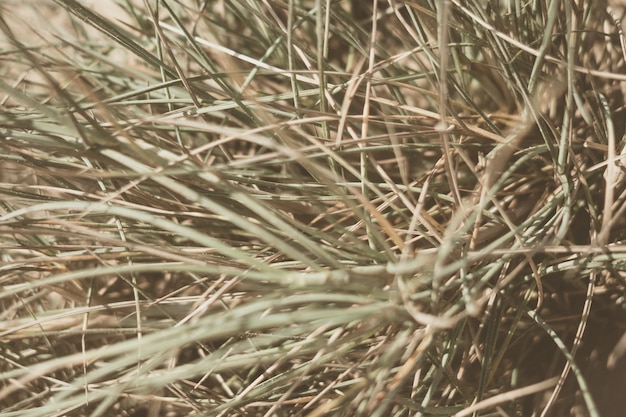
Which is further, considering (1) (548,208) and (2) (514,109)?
(2) (514,109)

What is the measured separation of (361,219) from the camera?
1.47 feet

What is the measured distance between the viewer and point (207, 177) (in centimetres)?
40

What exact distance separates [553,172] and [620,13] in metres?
0.19

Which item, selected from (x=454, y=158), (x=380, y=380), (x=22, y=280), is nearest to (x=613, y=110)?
(x=454, y=158)

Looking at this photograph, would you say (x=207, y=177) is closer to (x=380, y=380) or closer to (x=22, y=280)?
(x=380, y=380)

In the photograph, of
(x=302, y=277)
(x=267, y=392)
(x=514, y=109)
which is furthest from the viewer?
(x=514, y=109)

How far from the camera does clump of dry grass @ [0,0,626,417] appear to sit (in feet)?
1.42

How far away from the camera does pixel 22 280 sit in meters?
0.60

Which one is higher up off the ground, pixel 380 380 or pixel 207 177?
pixel 207 177

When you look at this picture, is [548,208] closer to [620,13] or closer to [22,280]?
[620,13]

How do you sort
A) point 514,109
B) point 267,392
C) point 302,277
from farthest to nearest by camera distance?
1. point 514,109
2. point 267,392
3. point 302,277

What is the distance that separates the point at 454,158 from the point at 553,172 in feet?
0.29

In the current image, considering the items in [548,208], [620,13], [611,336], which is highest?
[620,13]

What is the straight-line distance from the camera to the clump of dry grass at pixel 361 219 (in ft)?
1.42
